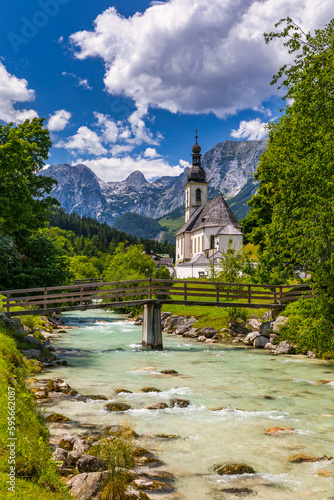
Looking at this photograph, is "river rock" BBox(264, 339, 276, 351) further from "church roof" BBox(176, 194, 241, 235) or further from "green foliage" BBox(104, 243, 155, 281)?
"church roof" BBox(176, 194, 241, 235)

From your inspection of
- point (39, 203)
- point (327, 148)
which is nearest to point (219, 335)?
point (39, 203)

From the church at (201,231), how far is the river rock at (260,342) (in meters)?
39.6

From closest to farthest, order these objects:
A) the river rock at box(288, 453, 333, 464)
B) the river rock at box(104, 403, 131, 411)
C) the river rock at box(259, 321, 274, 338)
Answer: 1. the river rock at box(288, 453, 333, 464)
2. the river rock at box(104, 403, 131, 411)
3. the river rock at box(259, 321, 274, 338)

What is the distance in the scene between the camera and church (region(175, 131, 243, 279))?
253 ft

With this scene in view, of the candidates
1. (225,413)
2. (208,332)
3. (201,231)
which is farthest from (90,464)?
(201,231)

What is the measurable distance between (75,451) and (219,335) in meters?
21.5

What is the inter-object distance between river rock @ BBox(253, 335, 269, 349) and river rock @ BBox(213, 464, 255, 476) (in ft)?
58.4

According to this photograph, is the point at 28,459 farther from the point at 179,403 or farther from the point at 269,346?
the point at 269,346

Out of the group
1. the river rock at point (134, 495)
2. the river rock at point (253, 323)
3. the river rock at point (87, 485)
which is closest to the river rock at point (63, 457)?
the river rock at point (87, 485)

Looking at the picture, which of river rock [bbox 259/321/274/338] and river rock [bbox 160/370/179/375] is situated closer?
river rock [bbox 160/370/179/375]

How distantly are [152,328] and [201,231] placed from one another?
65.6m

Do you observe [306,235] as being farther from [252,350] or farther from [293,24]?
[252,350]

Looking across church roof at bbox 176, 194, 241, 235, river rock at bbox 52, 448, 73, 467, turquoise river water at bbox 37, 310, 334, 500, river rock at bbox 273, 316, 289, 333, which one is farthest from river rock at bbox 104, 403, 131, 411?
church roof at bbox 176, 194, 241, 235

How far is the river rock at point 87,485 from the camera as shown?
573cm
